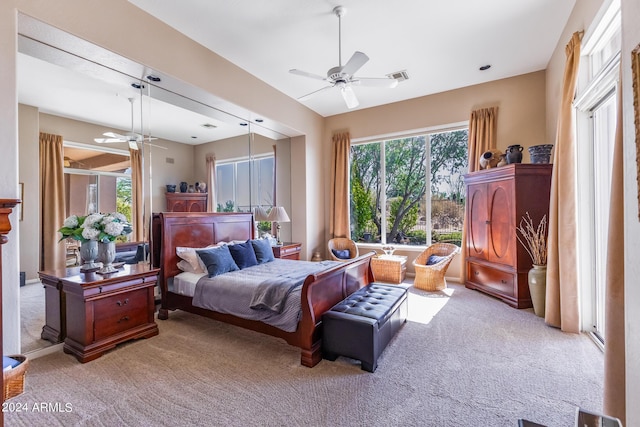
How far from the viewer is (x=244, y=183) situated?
494 cm

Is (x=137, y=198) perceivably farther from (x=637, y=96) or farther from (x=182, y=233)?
(x=637, y=96)

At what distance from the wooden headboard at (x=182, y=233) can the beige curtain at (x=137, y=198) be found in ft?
0.47

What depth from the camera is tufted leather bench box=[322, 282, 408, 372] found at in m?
2.42

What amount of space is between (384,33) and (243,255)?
3.23 meters

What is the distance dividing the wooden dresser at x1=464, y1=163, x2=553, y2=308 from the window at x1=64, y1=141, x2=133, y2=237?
481 centimetres

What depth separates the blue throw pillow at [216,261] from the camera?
134 inches

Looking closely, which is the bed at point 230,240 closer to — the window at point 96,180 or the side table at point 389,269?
the window at point 96,180

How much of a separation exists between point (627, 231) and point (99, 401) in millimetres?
3468

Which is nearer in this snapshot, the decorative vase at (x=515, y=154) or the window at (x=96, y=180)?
the window at (x=96, y=180)

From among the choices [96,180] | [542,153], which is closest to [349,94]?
[542,153]

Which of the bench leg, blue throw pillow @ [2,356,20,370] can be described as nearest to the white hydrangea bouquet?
blue throw pillow @ [2,356,20,370]

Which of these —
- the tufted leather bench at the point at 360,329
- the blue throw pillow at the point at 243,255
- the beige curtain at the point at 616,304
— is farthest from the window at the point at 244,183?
the beige curtain at the point at 616,304

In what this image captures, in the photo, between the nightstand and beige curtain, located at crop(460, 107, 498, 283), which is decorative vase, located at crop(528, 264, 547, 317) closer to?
beige curtain, located at crop(460, 107, 498, 283)

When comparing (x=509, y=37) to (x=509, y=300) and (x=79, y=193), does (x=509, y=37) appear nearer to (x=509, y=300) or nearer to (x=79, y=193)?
(x=509, y=300)
